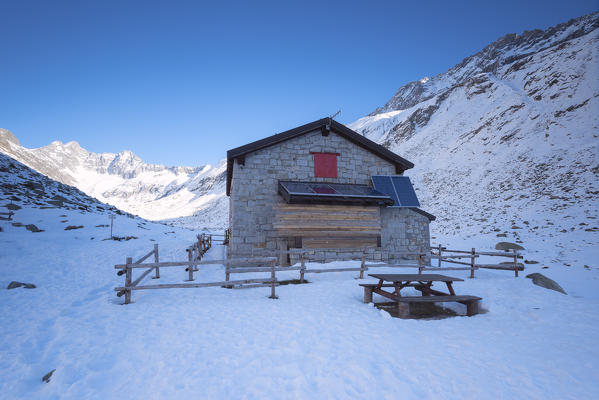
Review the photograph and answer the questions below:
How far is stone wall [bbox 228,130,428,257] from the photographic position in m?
11.4

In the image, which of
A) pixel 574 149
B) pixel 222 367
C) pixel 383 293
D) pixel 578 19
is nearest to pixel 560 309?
pixel 383 293

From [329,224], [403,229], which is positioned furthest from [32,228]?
[403,229]

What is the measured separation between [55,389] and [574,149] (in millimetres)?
37333

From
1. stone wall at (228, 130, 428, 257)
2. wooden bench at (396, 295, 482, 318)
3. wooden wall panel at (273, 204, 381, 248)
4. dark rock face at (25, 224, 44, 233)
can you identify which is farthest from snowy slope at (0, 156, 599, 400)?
dark rock face at (25, 224, 44, 233)

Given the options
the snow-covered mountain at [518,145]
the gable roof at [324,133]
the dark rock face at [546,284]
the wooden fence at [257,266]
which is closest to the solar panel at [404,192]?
the gable roof at [324,133]

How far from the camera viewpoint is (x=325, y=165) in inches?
503

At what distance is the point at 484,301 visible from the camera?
7246 mm

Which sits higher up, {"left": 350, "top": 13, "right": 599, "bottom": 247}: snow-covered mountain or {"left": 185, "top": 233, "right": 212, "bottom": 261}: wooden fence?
{"left": 350, "top": 13, "right": 599, "bottom": 247}: snow-covered mountain

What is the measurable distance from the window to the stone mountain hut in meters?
0.05

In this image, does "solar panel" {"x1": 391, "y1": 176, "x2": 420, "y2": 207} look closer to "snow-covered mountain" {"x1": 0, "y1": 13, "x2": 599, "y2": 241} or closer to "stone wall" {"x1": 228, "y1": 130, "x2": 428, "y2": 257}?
"stone wall" {"x1": 228, "y1": 130, "x2": 428, "y2": 257}

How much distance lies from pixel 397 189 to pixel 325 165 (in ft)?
12.3

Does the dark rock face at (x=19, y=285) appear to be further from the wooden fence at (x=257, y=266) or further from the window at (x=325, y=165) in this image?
the window at (x=325, y=165)

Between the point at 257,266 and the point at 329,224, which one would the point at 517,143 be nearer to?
the point at 329,224

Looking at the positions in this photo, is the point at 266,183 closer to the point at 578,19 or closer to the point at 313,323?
the point at 313,323
